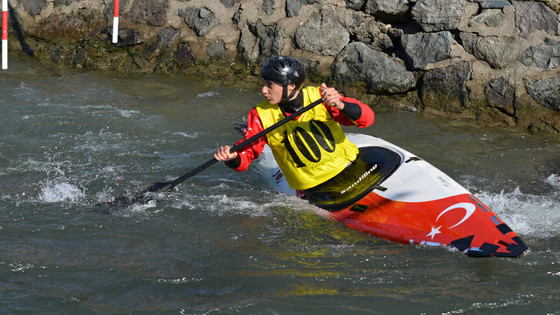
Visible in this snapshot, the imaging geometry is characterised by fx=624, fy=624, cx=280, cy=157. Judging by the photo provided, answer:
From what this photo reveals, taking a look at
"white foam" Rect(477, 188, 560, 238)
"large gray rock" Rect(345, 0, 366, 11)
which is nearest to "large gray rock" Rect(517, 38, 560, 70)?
"large gray rock" Rect(345, 0, 366, 11)

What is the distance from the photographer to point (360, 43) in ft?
24.5

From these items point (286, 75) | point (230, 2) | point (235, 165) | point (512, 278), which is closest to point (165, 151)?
point (235, 165)

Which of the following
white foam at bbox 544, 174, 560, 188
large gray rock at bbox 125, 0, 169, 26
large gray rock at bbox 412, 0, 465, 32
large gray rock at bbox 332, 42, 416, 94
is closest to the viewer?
white foam at bbox 544, 174, 560, 188

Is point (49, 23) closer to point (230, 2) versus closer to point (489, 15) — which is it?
point (230, 2)

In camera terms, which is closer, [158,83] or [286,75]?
[286,75]

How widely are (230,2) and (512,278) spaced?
5.90 m

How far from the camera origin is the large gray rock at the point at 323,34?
25.0 ft

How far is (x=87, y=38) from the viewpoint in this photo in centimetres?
866

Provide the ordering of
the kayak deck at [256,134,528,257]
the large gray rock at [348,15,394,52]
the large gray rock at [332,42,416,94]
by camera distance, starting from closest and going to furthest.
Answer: the kayak deck at [256,134,528,257]
the large gray rock at [332,42,416,94]
the large gray rock at [348,15,394,52]

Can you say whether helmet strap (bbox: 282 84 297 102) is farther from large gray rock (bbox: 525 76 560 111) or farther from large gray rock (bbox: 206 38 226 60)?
large gray rock (bbox: 206 38 226 60)

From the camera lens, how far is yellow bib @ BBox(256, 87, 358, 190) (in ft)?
14.2

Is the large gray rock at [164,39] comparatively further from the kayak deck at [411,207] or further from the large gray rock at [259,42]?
the kayak deck at [411,207]

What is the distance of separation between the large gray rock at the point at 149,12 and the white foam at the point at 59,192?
3939mm

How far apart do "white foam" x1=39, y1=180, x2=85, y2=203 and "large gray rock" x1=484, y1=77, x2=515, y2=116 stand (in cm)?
440
